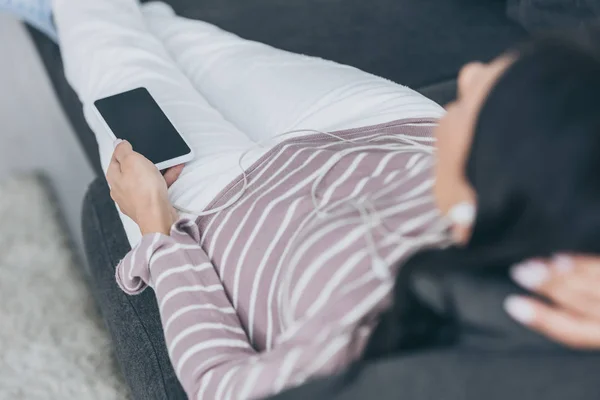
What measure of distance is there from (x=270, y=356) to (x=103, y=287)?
0.44m

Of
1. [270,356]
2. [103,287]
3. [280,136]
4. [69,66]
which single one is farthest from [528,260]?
[69,66]

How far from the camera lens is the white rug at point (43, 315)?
43.8 inches

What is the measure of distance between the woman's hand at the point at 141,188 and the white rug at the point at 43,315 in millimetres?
433

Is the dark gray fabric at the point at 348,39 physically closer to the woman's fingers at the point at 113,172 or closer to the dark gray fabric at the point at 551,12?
the dark gray fabric at the point at 551,12

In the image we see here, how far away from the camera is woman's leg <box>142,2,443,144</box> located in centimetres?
84

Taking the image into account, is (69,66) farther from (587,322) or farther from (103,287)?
(587,322)

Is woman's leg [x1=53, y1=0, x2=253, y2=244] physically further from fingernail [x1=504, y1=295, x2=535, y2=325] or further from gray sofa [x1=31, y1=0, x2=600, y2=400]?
fingernail [x1=504, y1=295, x2=535, y2=325]

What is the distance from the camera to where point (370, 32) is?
1258mm

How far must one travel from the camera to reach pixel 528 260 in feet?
1.40

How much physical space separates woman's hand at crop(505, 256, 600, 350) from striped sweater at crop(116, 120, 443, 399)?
0.30ft

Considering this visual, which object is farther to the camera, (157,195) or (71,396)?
(71,396)

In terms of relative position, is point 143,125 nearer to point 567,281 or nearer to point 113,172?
point 113,172

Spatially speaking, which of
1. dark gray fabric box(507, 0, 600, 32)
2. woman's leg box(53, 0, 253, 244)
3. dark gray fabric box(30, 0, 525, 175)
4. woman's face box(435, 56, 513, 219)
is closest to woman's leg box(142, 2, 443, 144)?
woman's leg box(53, 0, 253, 244)

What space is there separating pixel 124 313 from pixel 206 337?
24 cm
